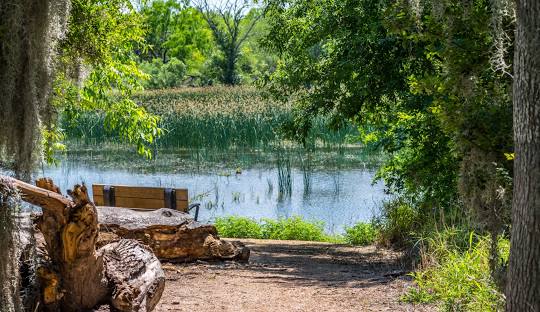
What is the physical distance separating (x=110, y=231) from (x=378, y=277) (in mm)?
2520

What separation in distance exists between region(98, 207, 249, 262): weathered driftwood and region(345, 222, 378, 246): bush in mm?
4440

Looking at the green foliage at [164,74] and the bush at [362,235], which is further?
the green foliage at [164,74]

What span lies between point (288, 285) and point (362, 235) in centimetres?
527

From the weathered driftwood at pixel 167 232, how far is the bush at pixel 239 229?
4825 millimetres

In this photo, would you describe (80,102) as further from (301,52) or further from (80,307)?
(80,307)

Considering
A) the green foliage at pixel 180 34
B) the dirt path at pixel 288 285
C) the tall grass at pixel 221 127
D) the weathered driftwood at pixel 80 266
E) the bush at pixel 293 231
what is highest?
the green foliage at pixel 180 34

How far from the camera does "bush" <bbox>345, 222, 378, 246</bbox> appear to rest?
472 inches

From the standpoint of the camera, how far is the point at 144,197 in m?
9.80

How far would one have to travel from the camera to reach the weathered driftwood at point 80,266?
15.6 feet

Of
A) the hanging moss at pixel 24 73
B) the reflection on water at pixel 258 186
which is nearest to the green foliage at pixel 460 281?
the hanging moss at pixel 24 73

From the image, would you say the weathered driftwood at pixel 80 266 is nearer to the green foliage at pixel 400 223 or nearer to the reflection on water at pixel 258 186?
the green foliage at pixel 400 223

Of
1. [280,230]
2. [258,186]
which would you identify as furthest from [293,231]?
[258,186]

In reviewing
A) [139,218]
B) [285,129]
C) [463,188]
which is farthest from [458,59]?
[285,129]

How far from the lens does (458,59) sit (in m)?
6.13
